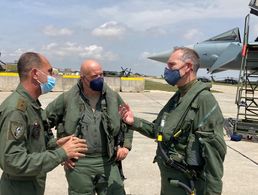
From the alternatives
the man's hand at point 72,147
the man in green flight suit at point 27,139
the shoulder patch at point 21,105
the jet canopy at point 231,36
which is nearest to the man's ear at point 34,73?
the man in green flight suit at point 27,139

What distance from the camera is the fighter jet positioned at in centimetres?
1191

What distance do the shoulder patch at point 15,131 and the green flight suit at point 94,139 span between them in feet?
2.99

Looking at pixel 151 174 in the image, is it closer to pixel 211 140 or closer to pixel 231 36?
pixel 211 140

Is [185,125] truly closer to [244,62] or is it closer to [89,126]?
[89,126]

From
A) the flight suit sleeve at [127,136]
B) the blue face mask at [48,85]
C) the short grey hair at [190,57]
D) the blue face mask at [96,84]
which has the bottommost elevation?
the flight suit sleeve at [127,136]

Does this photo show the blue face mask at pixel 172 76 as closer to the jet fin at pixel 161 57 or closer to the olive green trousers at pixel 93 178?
the olive green trousers at pixel 93 178

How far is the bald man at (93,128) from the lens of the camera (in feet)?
11.2

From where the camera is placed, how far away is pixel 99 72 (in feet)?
11.6

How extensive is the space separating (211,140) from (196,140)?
0.45 feet

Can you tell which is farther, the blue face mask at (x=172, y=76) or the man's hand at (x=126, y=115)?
the man's hand at (x=126, y=115)

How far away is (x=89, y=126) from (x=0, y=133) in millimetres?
1062

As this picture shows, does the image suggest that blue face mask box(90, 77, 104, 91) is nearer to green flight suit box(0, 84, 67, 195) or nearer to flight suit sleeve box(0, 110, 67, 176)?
green flight suit box(0, 84, 67, 195)

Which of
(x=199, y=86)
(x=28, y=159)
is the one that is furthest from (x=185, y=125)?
(x=28, y=159)

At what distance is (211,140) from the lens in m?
2.77
